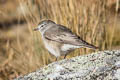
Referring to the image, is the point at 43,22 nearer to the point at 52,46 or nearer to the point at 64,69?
the point at 52,46

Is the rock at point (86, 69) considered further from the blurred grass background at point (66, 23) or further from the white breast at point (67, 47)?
the blurred grass background at point (66, 23)

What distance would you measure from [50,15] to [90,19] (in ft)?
2.13

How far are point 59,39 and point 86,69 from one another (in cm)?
149

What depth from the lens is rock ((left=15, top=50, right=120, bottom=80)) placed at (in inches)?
105

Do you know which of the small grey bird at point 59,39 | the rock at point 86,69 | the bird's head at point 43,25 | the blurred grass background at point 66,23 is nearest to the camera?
the rock at point 86,69

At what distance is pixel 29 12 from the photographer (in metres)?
4.80

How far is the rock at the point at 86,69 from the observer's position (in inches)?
105

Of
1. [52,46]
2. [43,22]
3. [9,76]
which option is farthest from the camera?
[9,76]

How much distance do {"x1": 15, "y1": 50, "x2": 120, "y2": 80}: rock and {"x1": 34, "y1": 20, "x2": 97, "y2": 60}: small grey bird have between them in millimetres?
661

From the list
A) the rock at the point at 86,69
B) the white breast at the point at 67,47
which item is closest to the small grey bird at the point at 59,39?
the white breast at the point at 67,47

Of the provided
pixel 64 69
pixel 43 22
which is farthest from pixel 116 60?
pixel 43 22

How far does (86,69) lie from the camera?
282cm

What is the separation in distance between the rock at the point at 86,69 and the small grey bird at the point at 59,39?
661mm

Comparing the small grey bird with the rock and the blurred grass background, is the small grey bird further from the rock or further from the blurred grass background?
the rock
